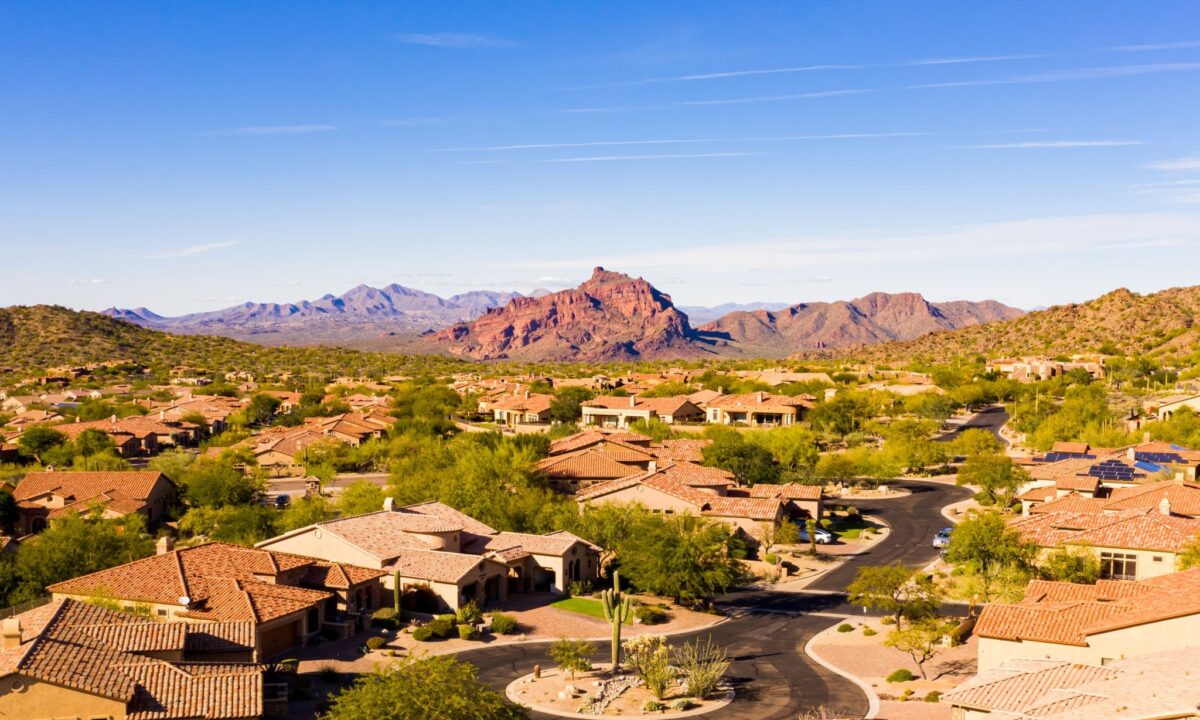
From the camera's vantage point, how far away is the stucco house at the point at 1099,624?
87.3 ft

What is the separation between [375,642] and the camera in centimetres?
3731

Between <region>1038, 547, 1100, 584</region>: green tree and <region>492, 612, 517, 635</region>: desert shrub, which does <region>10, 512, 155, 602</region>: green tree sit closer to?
<region>492, 612, 517, 635</region>: desert shrub

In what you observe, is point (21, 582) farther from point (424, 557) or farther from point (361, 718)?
point (361, 718)

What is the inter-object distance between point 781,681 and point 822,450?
6129 cm

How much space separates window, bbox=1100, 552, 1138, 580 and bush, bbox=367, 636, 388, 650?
2963 cm

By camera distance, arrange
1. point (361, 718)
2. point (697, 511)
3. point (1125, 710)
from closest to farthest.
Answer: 1. point (1125, 710)
2. point (361, 718)
3. point (697, 511)

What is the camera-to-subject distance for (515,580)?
153 ft

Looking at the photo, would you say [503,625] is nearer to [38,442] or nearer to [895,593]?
[895,593]

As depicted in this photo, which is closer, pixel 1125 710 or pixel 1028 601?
pixel 1125 710

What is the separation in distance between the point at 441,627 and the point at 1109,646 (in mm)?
22983

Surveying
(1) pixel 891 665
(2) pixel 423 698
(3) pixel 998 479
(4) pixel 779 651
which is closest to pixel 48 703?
(2) pixel 423 698

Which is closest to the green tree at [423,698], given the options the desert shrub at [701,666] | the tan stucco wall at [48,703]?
the tan stucco wall at [48,703]

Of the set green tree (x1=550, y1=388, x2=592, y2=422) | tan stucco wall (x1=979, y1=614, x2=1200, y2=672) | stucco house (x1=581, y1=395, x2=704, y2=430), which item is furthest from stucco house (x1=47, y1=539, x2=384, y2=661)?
green tree (x1=550, y1=388, x2=592, y2=422)

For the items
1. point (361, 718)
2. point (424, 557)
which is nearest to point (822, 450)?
point (424, 557)
